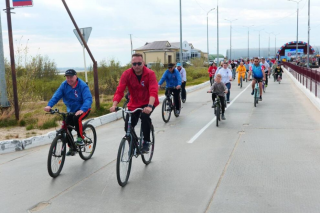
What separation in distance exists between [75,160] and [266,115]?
732 cm

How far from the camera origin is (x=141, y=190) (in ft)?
17.4

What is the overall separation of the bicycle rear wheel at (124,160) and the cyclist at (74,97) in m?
1.12

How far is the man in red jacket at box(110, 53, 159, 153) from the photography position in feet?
19.4

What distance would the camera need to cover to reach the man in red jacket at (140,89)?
5.90 metres

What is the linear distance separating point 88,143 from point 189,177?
82.5 inches

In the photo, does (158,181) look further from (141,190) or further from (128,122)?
(128,122)

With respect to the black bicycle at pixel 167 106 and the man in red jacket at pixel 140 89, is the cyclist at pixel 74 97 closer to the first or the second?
the man in red jacket at pixel 140 89

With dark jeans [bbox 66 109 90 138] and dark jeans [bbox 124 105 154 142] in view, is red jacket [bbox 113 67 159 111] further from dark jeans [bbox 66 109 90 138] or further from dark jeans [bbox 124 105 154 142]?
dark jeans [bbox 66 109 90 138]

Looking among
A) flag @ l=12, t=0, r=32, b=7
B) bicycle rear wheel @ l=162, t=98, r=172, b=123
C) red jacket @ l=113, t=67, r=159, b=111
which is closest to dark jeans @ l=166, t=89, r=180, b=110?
bicycle rear wheel @ l=162, t=98, r=172, b=123

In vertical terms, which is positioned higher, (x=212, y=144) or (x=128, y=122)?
(x=128, y=122)

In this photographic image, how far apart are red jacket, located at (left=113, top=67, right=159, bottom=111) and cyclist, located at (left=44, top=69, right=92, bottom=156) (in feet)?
2.18

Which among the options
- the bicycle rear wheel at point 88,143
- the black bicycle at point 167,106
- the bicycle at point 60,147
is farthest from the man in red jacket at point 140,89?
the black bicycle at point 167,106

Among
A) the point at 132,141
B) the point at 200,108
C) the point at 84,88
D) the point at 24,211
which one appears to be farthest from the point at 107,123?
the point at 24,211

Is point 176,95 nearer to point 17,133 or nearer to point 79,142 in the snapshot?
point 17,133
